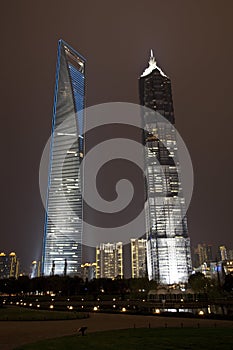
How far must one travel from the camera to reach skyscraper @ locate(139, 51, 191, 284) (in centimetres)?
15138

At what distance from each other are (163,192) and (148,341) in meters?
153

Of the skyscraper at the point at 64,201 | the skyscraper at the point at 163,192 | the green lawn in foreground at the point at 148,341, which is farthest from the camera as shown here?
the skyscraper at the point at 64,201

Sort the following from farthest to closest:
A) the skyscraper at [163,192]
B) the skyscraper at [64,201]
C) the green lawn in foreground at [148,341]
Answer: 1. the skyscraper at [64,201]
2. the skyscraper at [163,192]
3. the green lawn in foreground at [148,341]

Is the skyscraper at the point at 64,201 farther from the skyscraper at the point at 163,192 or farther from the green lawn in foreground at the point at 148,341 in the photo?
the green lawn in foreground at the point at 148,341

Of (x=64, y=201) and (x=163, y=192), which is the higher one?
(x=64, y=201)

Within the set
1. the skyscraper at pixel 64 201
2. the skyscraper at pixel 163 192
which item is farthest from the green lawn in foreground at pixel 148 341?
the skyscraper at pixel 64 201

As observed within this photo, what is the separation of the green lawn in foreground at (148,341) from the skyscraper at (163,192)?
451ft

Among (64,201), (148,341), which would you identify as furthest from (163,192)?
(148,341)

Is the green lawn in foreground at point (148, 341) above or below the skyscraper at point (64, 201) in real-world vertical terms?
below

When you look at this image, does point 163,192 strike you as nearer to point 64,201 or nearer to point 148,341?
point 64,201

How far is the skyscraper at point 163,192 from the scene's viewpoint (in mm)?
151375

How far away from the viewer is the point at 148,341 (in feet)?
50.5

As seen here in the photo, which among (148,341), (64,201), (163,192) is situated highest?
(64,201)

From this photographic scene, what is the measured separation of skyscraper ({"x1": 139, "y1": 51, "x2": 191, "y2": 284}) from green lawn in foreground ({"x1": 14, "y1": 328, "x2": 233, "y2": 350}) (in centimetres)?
13759
